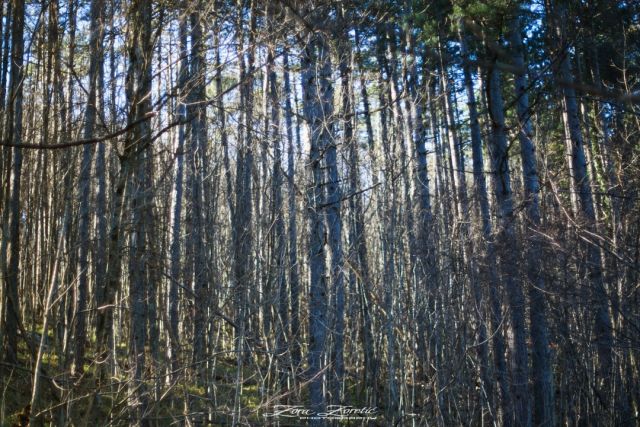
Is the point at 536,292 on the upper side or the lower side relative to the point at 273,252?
lower

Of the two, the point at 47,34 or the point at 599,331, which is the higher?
the point at 47,34

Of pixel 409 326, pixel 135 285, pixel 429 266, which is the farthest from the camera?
pixel 429 266

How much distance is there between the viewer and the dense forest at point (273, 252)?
15.5 ft

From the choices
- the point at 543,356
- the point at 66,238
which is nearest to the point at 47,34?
the point at 66,238

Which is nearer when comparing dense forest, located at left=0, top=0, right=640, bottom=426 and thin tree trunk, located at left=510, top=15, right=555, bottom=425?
dense forest, located at left=0, top=0, right=640, bottom=426

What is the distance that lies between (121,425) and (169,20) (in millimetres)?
3206

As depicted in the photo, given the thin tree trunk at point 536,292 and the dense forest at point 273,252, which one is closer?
the dense forest at point 273,252

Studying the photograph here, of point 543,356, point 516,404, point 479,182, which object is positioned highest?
point 479,182

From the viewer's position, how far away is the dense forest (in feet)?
15.5

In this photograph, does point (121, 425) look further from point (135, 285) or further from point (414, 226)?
point (414, 226)

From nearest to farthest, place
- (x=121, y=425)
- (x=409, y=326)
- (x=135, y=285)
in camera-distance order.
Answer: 1. (x=121, y=425)
2. (x=135, y=285)
3. (x=409, y=326)

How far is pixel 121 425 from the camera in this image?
15.9ft

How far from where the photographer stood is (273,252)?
5.73 metres

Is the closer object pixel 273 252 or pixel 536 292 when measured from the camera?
pixel 273 252
